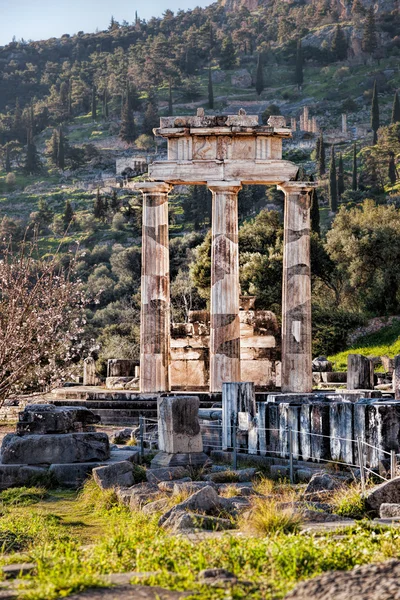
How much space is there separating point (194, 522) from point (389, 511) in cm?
222

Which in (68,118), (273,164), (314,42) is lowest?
(273,164)

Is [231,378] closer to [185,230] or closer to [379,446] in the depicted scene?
[379,446]

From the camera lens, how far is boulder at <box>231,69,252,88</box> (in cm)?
18262

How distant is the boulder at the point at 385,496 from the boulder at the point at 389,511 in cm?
44

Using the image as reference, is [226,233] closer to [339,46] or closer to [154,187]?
[154,187]

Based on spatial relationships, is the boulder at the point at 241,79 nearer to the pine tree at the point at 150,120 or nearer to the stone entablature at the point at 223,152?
the pine tree at the point at 150,120

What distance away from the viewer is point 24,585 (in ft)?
24.0

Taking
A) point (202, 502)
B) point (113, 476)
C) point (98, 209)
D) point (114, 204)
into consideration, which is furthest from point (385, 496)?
point (114, 204)

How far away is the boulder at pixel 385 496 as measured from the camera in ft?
38.0

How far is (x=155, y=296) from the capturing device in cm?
3091

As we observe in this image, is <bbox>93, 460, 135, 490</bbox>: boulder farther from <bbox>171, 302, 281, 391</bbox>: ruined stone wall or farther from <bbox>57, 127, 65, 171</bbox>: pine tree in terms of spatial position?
<bbox>57, 127, 65, 171</bbox>: pine tree

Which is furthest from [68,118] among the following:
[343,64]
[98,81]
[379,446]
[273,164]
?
[379,446]

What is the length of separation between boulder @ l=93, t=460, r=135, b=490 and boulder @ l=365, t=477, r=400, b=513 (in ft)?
15.9

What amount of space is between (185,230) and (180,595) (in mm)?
99093
